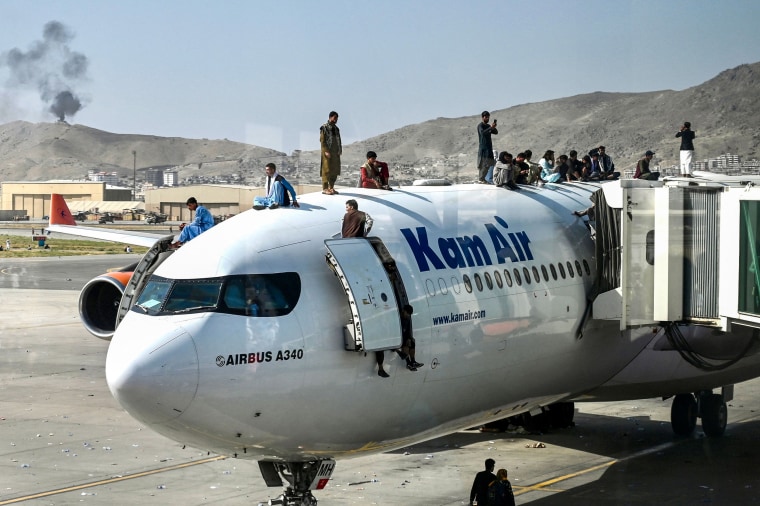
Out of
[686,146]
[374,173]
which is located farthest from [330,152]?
[686,146]

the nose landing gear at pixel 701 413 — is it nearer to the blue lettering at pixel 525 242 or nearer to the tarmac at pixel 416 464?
the tarmac at pixel 416 464

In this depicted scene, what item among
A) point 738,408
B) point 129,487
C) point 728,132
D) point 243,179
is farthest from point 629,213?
point 243,179

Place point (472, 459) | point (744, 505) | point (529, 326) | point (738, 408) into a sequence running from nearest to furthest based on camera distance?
point (529, 326) < point (744, 505) < point (472, 459) < point (738, 408)

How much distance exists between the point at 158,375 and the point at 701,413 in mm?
16139

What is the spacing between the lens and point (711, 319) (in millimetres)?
19125

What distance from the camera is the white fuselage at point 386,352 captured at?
583 inches

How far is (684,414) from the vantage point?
26.5 meters

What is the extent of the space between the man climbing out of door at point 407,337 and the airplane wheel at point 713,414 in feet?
40.9

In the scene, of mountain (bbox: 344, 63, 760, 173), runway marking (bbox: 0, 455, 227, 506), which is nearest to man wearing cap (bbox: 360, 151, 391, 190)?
mountain (bbox: 344, 63, 760, 173)

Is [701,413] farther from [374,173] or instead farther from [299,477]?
[299,477]

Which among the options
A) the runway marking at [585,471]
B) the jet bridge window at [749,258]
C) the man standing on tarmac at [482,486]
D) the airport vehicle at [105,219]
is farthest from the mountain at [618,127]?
the airport vehicle at [105,219]

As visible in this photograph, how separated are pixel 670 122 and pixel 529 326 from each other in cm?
1119

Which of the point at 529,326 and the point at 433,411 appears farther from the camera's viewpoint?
the point at 529,326

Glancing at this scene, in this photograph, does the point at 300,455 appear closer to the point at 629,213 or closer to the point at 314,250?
the point at 314,250
